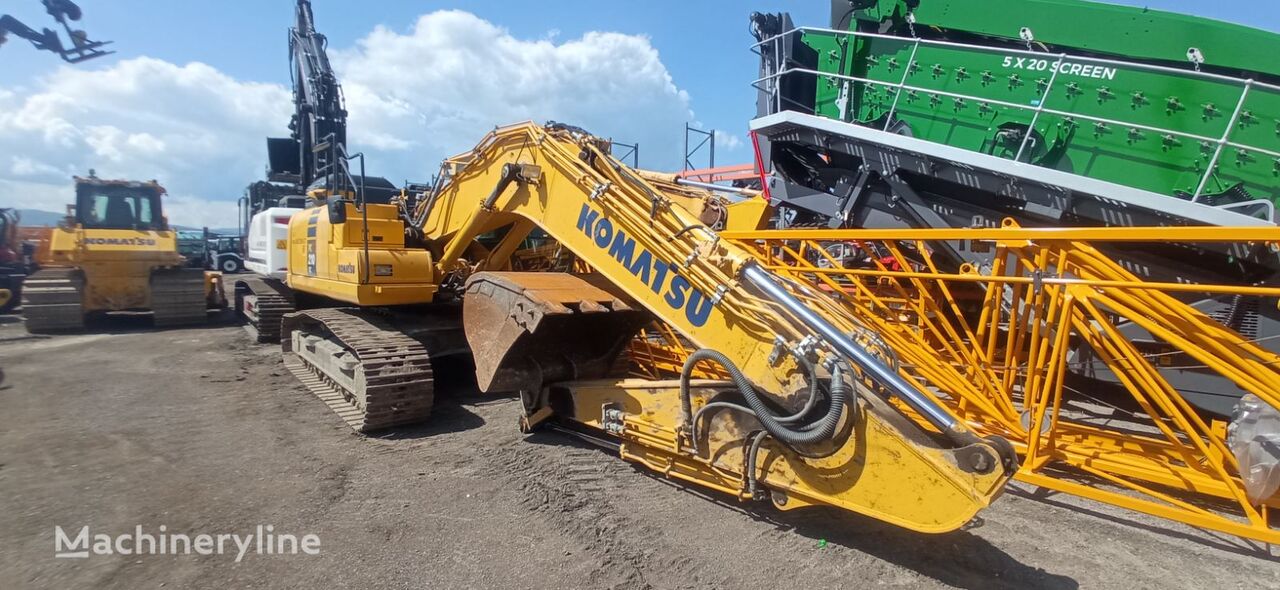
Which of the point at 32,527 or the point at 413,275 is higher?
the point at 413,275

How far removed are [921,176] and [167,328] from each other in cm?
1310

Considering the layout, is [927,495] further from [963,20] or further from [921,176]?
[963,20]

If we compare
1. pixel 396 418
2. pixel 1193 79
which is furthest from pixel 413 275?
pixel 1193 79

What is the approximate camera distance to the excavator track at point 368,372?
17.3 ft

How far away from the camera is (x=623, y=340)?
518cm

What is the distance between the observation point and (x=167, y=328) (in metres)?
11.9

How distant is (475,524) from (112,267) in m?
11.9

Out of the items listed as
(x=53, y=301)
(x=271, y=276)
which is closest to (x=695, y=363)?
(x=271, y=276)

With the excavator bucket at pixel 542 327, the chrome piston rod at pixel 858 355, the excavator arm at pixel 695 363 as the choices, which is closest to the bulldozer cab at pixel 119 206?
the excavator arm at pixel 695 363

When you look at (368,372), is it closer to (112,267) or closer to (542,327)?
(542,327)

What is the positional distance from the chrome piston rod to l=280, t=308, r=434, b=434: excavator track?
3255mm

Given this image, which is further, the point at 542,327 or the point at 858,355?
the point at 542,327

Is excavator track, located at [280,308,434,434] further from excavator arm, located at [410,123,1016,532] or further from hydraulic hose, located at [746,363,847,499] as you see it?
hydraulic hose, located at [746,363,847,499]

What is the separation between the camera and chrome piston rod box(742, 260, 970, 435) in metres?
3.03
